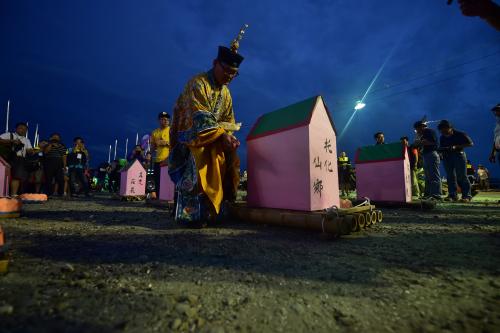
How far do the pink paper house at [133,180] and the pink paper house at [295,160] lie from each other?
17.8 feet

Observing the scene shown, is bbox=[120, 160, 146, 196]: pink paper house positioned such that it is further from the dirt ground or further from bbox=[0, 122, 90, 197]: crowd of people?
the dirt ground

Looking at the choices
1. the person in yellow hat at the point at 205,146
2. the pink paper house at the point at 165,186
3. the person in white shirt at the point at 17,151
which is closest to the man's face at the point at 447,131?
the person in yellow hat at the point at 205,146

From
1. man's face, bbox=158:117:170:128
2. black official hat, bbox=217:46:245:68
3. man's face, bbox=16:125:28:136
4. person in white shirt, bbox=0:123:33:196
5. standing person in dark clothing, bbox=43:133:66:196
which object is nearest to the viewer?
black official hat, bbox=217:46:245:68

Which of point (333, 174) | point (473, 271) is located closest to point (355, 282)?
point (473, 271)

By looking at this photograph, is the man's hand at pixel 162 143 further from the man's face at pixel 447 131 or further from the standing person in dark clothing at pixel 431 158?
the man's face at pixel 447 131

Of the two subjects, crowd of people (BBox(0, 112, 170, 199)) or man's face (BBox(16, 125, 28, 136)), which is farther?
man's face (BBox(16, 125, 28, 136))

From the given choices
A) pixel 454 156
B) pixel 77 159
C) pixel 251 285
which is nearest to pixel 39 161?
pixel 77 159

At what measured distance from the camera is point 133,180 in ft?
23.8

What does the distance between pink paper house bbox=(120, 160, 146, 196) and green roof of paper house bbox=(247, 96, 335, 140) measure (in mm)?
5447

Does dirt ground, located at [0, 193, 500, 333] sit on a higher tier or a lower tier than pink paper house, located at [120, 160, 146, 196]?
lower

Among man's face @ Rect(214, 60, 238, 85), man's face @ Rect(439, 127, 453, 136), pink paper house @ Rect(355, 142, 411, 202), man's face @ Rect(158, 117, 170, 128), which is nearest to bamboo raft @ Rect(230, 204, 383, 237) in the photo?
man's face @ Rect(214, 60, 238, 85)

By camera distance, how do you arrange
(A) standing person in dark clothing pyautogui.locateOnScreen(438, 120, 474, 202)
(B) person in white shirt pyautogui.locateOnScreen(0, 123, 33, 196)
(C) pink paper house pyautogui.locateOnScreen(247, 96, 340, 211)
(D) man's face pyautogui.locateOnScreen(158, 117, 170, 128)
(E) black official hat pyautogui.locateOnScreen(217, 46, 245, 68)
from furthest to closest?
(D) man's face pyautogui.locateOnScreen(158, 117, 170, 128)
(A) standing person in dark clothing pyautogui.locateOnScreen(438, 120, 474, 202)
(B) person in white shirt pyautogui.locateOnScreen(0, 123, 33, 196)
(E) black official hat pyautogui.locateOnScreen(217, 46, 245, 68)
(C) pink paper house pyautogui.locateOnScreen(247, 96, 340, 211)

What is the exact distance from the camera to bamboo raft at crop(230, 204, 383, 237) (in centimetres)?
209

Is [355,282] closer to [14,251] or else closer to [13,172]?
[14,251]
